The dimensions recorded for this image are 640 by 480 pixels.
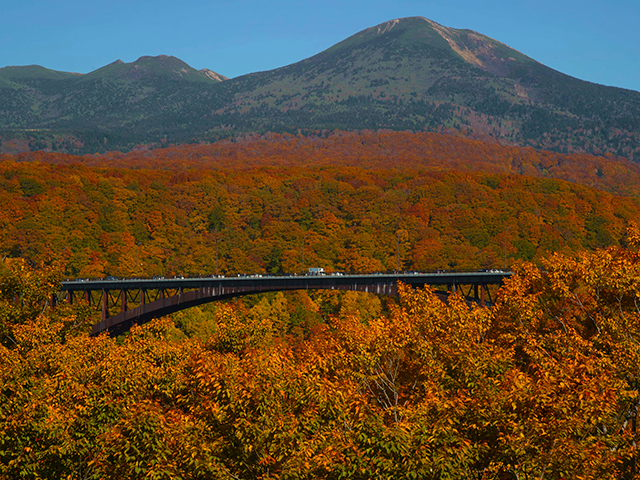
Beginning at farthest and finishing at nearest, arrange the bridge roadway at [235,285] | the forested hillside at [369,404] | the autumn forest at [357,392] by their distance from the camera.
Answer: the bridge roadway at [235,285]
the autumn forest at [357,392]
the forested hillside at [369,404]

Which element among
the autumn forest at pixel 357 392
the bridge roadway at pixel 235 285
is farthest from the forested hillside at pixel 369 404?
the bridge roadway at pixel 235 285

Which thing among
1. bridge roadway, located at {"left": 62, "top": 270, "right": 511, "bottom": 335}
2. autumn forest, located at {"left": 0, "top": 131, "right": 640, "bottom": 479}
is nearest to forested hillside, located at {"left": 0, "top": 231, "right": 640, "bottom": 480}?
autumn forest, located at {"left": 0, "top": 131, "right": 640, "bottom": 479}

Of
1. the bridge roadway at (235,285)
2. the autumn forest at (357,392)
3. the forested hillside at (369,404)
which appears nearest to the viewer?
the forested hillside at (369,404)

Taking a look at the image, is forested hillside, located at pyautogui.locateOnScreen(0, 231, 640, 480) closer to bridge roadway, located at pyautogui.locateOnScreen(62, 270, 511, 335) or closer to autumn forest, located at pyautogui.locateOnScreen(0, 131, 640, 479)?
autumn forest, located at pyautogui.locateOnScreen(0, 131, 640, 479)

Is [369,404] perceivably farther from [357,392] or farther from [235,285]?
[235,285]

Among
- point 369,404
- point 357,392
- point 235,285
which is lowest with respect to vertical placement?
point 235,285

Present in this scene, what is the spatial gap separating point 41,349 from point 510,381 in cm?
2404

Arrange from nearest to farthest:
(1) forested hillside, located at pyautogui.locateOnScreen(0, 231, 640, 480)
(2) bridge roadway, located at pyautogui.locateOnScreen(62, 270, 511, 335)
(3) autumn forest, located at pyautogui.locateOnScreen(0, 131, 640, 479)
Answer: (1) forested hillside, located at pyautogui.locateOnScreen(0, 231, 640, 480), (3) autumn forest, located at pyautogui.locateOnScreen(0, 131, 640, 479), (2) bridge roadway, located at pyautogui.locateOnScreen(62, 270, 511, 335)

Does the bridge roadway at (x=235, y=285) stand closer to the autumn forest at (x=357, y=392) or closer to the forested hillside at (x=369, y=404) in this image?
the autumn forest at (x=357, y=392)

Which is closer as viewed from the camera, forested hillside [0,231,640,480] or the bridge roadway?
forested hillside [0,231,640,480]

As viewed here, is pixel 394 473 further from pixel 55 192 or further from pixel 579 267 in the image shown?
pixel 55 192

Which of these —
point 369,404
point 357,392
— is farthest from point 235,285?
point 369,404

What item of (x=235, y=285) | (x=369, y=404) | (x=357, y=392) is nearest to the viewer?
(x=369, y=404)

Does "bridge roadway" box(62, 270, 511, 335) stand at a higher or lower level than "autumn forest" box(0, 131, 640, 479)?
lower
